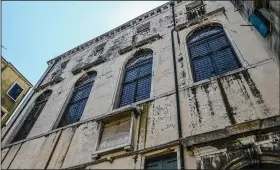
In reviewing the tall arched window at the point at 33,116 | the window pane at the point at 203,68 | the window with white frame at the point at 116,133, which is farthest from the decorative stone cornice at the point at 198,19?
the tall arched window at the point at 33,116

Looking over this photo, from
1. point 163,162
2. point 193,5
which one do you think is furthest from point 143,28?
point 163,162

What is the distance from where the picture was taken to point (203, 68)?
7.18m

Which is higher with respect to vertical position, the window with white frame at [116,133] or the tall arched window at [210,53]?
the tall arched window at [210,53]

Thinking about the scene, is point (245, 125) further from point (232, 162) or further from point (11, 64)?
point (11, 64)

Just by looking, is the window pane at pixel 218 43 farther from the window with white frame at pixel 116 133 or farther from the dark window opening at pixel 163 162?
the dark window opening at pixel 163 162

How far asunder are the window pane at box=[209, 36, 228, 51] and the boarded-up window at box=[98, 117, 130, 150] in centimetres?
363

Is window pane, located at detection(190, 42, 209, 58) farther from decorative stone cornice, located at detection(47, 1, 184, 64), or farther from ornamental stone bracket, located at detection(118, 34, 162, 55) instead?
decorative stone cornice, located at detection(47, 1, 184, 64)

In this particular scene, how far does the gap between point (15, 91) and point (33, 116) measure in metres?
1.24

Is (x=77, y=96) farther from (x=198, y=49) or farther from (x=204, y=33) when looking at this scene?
(x=204, y=33)

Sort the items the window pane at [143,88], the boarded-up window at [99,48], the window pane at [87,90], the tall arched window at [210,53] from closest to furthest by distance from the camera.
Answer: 1. the tall arched window at [210,53]
2. the window pane at [143,88]
3. the window pane at [87,90]
4. the boarded-up window at [99,48]

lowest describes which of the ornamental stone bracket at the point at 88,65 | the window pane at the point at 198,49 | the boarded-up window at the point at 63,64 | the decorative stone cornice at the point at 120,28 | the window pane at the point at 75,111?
the window pane at the point at 75,111

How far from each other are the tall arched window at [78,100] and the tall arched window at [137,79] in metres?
1.66

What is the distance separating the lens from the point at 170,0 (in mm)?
11906

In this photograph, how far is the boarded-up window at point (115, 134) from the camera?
6.08 m
